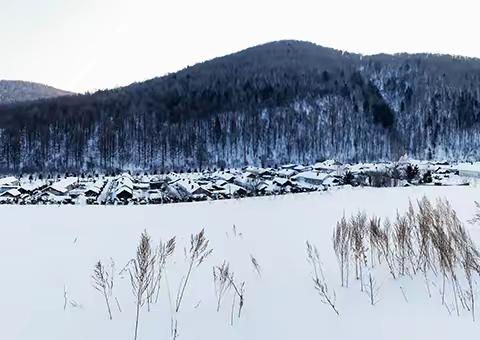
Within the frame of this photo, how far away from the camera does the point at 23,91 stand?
14300cm

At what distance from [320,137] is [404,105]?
91.3ft

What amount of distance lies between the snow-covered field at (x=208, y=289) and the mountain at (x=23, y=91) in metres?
142

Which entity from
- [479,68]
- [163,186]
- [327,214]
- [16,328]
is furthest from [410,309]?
[479,68]

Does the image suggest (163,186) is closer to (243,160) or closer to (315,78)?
(243,160)

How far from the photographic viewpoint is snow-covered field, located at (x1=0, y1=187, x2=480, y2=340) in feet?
12.8

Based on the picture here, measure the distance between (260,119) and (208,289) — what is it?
80.1m

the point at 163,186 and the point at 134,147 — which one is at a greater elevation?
the point at 134,147

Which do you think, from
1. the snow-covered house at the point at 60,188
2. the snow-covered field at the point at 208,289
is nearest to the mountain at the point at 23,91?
the snow-covered house at the point at 60,188

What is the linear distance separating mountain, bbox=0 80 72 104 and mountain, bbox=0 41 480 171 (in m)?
53.4

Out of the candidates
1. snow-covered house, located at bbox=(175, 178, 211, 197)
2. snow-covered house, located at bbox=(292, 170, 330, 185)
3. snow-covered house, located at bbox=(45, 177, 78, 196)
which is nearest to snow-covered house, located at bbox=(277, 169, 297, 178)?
snow-covered house, located at bbox=(292, 170, 330, 185)

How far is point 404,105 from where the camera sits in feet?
310

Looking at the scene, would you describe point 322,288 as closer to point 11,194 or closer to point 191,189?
point 191,189

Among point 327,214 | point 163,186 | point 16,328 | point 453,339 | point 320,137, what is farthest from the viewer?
point 320,137

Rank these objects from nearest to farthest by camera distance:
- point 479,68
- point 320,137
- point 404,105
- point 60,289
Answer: point 60,289 < point 320,137 < point 404,105 < point 479,68
